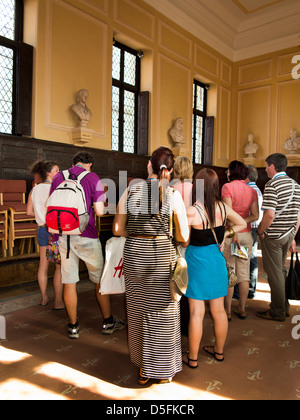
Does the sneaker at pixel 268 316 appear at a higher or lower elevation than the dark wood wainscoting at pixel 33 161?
lower

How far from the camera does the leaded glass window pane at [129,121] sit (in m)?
7.84

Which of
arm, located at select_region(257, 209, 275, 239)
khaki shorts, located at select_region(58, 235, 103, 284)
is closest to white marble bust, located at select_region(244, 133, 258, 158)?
arm, located at select_region(257, 209, 275, 239)

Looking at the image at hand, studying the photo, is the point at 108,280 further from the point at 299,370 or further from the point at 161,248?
the point at 299,370

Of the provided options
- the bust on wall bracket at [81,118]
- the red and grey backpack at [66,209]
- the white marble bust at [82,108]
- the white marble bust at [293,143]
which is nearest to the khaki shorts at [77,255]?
the red and grey backpack at [66,209]

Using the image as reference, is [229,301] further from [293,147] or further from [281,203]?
[293,147]

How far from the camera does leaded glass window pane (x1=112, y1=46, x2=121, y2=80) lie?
7.48m

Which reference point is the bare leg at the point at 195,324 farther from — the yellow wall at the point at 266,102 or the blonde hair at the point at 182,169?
the yellow wall at the point at 266,102

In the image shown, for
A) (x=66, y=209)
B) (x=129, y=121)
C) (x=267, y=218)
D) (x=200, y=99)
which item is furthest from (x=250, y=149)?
(x=66, y=209)

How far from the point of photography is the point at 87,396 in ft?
6.63

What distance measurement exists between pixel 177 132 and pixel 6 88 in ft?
13.8

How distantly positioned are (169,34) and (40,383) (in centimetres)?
832

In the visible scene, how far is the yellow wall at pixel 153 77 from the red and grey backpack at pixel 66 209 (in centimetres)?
341

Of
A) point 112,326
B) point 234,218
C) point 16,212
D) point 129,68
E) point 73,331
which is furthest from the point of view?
point 129,68

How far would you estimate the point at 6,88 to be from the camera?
5508 millimetres
